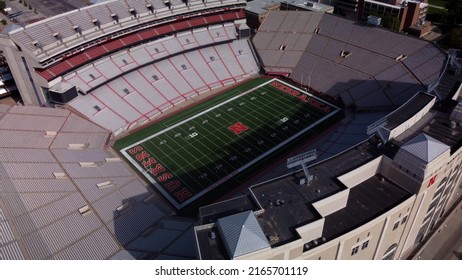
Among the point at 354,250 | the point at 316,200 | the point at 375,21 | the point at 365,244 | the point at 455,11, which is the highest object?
the point at 375,21

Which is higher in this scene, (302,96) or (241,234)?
(241,234)

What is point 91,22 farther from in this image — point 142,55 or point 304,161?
point 304,161

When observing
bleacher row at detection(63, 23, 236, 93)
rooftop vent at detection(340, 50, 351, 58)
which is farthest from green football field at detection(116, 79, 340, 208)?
bleacher row at detection(63, 23, 236, 93)

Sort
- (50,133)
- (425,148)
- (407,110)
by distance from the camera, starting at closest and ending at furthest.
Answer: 1. (425,148)
2. (407,110)
3. (50,133)

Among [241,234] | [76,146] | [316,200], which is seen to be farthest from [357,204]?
[76,146]

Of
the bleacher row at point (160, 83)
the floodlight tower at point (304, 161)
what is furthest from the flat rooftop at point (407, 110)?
the bleacher row at point (160, 83)

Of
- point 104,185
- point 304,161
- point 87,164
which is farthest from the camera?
point 87,164

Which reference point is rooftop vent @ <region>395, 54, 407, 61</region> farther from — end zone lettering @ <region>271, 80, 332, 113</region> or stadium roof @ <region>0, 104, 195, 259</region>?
stadium roof @ <region>0, 104, 195, 259</region>

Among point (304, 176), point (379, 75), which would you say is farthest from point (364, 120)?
point (304, 176)
